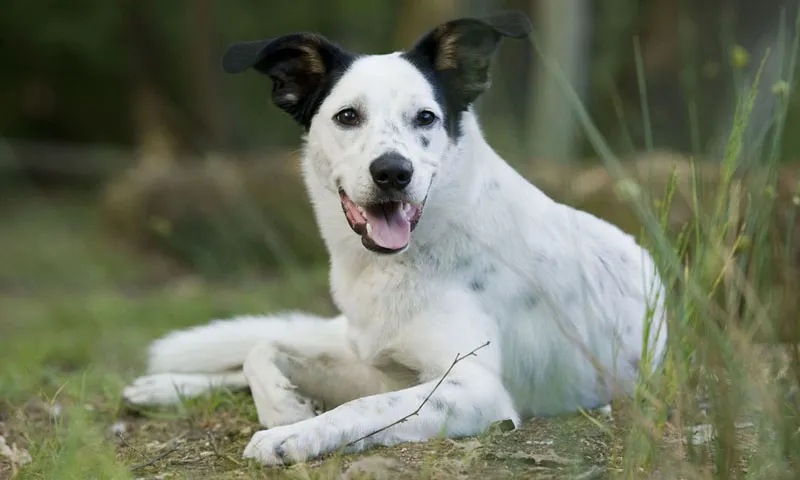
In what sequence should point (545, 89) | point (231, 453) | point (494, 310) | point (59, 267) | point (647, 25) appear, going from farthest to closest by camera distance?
1. point (647, 25)
2. point (59, 267)
3. point (545, 89)
4. point (494, 310)
5. point (231, 453)

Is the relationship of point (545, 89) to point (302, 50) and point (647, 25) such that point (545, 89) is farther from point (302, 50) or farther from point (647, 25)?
point (302, 50)

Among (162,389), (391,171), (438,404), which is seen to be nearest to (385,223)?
(391,171)

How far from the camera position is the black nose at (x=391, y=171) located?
3320mm

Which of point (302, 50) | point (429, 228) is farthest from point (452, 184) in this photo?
point (302, 50)

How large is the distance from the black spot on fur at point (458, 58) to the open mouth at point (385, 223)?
389mm

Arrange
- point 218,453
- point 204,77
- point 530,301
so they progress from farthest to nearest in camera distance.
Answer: point 204,77 → point 530,301 → point 218,453

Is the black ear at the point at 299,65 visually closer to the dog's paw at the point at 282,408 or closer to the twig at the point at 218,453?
the dog's paw at the point at 282,408

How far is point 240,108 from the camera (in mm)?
21703

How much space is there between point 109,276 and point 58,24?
11.5m

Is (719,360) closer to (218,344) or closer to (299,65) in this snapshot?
(299,65)

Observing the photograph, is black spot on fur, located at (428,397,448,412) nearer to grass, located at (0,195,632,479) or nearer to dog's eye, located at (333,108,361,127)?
grass, located at (0,195,632,479)

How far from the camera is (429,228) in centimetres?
366

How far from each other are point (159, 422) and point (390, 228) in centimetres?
137

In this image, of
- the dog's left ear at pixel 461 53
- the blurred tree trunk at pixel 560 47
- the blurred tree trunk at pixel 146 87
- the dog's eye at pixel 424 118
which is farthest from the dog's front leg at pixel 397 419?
the blurred tree trunk at pixel 146 87
